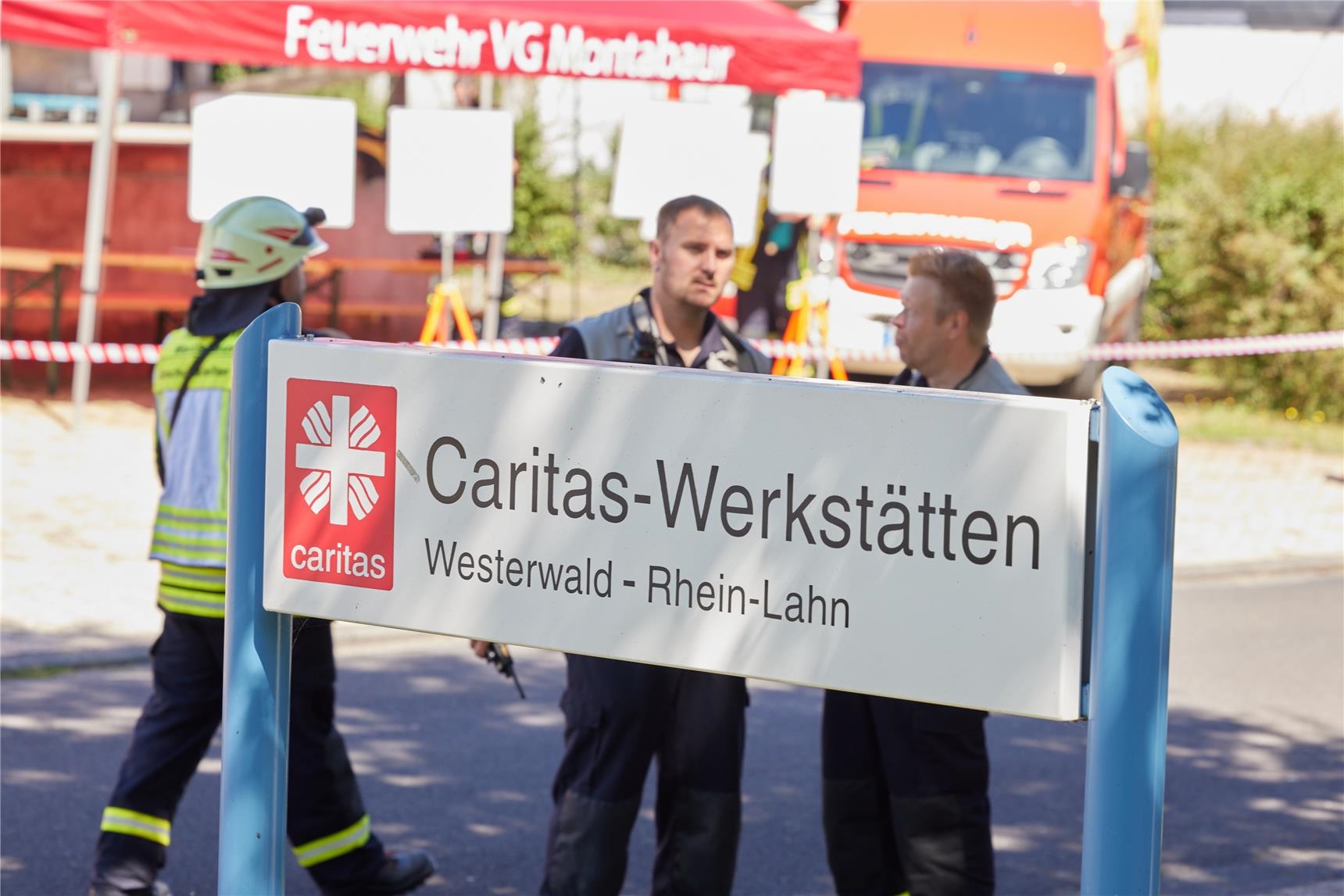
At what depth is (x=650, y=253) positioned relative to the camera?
452 centimetres

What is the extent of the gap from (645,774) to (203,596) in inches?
46.3

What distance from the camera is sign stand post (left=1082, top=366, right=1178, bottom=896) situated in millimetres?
2047

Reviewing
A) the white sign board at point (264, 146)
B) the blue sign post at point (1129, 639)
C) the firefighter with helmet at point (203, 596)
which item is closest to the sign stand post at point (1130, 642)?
the blue sign post at point (1129, 639)

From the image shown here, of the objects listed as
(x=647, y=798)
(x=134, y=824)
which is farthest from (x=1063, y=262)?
(x=134, y=824)

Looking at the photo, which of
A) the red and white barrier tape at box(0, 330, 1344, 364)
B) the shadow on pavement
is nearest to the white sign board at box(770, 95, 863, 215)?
the red and white barrier tape at box(0, 330, 1344, 364)

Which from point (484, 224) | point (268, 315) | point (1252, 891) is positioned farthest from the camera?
point (484, 224)

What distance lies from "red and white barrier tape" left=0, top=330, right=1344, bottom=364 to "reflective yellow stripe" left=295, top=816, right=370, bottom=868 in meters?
6.48

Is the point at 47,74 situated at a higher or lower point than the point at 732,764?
higher

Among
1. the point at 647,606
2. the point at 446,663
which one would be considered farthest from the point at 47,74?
the point at 647,606

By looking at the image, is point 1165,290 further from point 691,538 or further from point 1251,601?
point 691,538

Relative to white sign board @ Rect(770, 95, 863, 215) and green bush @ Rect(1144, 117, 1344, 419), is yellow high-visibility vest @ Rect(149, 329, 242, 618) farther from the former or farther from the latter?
green bush @ Rect(1144, 117, 1344, 419)

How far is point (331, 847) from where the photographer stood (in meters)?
4.45

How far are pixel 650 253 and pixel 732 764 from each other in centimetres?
140

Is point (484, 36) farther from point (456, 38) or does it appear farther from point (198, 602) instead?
point (198, 602)
